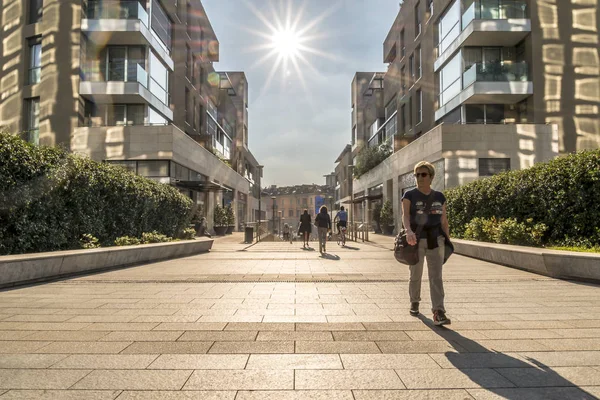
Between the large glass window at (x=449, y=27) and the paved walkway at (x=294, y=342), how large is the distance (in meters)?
18.0

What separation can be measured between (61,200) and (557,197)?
34.3ft

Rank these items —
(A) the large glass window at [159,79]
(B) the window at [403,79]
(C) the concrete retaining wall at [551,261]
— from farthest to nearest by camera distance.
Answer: (B) the window at [403,79], (A) the large glass window at [159,79], (C) the concrete retaining wall at [551,261]

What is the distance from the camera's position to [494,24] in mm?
19438

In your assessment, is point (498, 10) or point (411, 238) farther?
point (498, 10)

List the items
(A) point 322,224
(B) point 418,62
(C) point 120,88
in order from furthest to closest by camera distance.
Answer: (B) point 418,62 → (C) point 120,88 → (A) point 322,224

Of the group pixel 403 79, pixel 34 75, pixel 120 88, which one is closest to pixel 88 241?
pixel 120 88

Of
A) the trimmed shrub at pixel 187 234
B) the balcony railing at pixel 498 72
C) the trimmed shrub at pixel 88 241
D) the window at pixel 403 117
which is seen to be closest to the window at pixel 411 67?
the window at pixel 403 117

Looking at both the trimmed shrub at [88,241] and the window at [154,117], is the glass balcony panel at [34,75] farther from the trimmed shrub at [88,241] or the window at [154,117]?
the trimmed shrub at [88,241]

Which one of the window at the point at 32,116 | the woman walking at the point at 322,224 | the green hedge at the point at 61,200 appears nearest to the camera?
the green hedge at the point at 61,200

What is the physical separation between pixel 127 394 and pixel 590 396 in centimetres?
292

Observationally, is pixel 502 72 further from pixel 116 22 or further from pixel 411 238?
pixel 411 238

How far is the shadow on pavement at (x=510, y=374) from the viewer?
105 inches

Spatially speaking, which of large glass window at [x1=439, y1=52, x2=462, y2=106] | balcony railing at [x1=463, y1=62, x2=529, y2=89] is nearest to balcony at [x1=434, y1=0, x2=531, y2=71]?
large glass window at [x1=439, y1=52, x2=462, y2=106]

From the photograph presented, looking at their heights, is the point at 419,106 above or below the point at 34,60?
below
